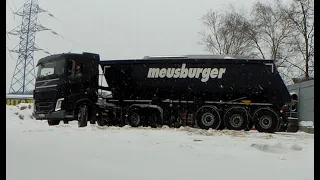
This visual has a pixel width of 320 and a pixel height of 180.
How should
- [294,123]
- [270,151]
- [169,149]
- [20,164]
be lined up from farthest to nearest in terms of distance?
[294,123] → [270,151] → [169,149] → [20,164]

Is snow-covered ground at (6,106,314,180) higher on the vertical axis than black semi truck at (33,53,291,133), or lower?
lower

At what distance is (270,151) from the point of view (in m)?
8.15

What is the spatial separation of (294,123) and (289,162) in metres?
12.1

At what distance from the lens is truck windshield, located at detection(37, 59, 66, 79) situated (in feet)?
48.7

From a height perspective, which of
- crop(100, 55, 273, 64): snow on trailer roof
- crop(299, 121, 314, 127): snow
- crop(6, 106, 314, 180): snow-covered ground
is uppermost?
crop(100, 55, 273, 64): snow on trailer roof

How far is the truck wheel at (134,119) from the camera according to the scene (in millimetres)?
15000

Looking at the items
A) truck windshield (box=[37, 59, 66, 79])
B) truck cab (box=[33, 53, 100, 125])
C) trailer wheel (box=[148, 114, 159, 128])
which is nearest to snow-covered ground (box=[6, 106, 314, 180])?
truck cab (box=[33, 53, 100, 125])

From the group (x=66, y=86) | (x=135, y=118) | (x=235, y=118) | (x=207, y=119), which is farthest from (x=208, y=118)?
(x=66, y=86)

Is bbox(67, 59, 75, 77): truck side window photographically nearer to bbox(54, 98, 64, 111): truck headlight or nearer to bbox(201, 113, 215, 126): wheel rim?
bbox(54, 98, 64, 111): truck headlight

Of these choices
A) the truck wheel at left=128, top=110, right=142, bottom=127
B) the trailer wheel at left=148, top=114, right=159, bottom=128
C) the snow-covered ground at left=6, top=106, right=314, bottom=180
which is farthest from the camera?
the trailer wheel at left=148, top=114, right=159, bottom=128

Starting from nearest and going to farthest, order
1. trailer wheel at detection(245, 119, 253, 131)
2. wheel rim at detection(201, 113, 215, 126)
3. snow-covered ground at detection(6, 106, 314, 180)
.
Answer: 1. snow-covered ground at detection(6, 106, 314, 180)
2. trailer wheel at detection(245, 119, 253, 131)
3. wheel rim at detection(201, 113, 215, 126)
